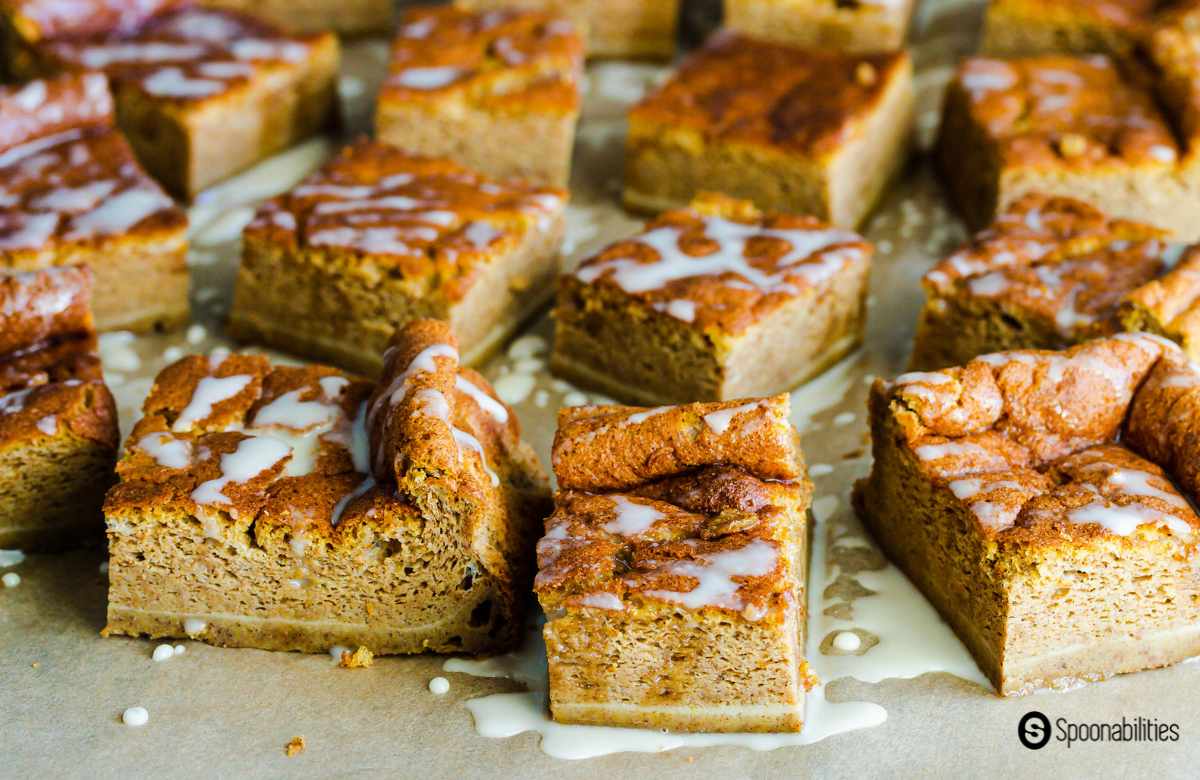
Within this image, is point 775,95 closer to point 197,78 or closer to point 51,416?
point 197,78

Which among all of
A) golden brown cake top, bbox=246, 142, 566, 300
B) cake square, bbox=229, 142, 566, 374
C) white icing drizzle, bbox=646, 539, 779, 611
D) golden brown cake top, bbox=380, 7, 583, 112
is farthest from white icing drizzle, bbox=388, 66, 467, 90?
white icing drizzle, bbox=646, 539, 779, 611

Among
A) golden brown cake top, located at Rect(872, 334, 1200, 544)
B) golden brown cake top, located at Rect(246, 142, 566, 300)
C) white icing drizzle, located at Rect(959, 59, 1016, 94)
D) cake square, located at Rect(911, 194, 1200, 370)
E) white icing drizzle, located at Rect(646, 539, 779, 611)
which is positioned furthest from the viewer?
white icing drizzle, located at Rect(959, 59, 1016, 94)

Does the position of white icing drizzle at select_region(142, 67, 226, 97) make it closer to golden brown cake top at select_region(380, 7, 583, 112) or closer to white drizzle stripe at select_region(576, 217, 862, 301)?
golden brown cake top at select_region(380, 7, 583, 112)

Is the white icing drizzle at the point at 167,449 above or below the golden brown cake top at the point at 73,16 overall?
below

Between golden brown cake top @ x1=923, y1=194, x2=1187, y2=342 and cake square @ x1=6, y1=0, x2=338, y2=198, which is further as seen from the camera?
cake square @ x1=6, y1=0, x2=338, y2=198

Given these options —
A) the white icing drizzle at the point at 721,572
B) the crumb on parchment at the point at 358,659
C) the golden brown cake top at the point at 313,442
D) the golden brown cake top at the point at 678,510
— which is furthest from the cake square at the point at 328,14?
the white icing drizzle at the point at 721,572

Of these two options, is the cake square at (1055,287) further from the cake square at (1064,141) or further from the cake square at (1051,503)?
the cake square at (1064,141)

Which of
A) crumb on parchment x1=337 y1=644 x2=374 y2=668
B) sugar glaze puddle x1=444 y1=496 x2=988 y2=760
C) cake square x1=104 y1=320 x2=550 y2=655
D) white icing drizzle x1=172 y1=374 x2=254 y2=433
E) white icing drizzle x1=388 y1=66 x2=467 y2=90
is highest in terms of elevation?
white icing drizzle x1=388 y1=66 x2=467 y2=90

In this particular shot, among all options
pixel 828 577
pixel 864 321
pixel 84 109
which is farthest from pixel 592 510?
pixel 84 109
